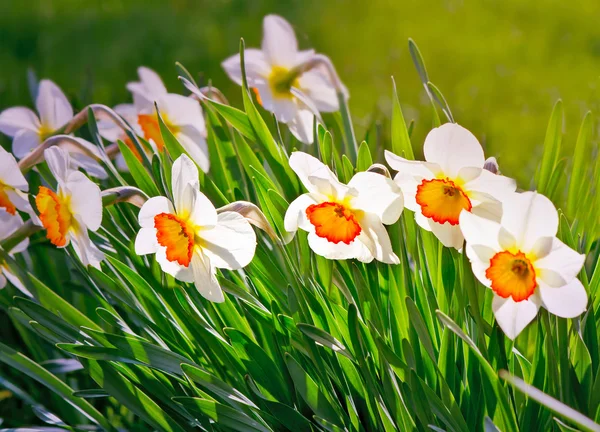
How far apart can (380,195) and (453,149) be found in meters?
0.10

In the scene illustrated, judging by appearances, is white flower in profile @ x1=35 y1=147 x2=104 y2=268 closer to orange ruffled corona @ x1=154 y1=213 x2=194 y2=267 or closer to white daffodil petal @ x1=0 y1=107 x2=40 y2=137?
orange ruffled corona @ x1=154 y1=213 x2=194 y2=267

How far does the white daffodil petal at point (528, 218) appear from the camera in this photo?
29.8 inches

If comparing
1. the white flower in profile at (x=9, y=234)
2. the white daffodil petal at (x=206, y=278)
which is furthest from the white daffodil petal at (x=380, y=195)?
the white flower in profile at (x=9, y=234)

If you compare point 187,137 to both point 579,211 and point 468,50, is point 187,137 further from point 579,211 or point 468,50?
point 468,50

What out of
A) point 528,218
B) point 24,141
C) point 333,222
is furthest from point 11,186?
point 528,218

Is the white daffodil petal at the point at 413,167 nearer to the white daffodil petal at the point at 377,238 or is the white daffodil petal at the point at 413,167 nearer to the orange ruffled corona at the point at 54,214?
the white daffodil petal at the point at 377,238

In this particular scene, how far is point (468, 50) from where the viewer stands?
3.42 metres

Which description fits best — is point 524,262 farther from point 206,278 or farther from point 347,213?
point 206,278

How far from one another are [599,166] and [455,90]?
2.09 meters

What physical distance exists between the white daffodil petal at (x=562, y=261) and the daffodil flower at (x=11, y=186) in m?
0.70

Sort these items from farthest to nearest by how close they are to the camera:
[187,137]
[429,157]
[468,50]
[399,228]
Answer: [468,50] → [187,137] → [399,228] → [429,157]

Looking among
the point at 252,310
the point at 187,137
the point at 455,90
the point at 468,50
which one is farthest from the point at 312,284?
the point at 468,50

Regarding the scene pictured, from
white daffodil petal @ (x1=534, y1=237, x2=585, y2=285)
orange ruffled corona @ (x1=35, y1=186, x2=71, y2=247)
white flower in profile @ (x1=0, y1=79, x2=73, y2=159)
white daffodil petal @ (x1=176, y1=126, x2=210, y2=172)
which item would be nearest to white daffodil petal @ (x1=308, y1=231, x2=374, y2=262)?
white daffodil petal @ (x1=534, y1=237, x2=585, y2=285)

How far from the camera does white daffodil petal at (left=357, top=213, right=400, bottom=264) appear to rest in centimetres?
88
